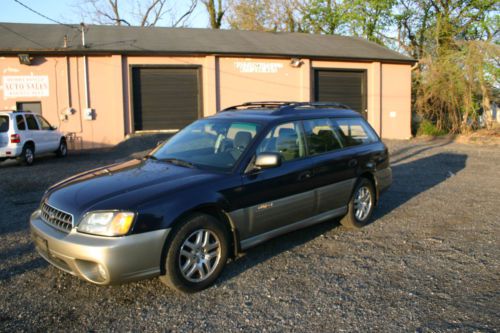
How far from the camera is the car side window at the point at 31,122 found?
43.3 feet

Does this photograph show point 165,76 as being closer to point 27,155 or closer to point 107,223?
point 27,155

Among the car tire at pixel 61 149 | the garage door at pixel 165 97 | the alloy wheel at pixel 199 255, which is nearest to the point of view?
the alloy wheel at pixel 199 255

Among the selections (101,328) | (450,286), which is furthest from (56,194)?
(450,286)

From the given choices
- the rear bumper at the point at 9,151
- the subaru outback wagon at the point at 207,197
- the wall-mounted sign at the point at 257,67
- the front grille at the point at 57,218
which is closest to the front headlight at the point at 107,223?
the subaru outback wagon at the point at 207,197

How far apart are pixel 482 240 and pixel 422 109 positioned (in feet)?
66.3

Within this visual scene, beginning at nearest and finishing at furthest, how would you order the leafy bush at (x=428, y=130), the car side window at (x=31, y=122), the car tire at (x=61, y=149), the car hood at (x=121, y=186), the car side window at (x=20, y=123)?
the car hood at (x=121, y=186)
the car side window at (x=20, y=123)
the car side window at (x=31, y=122)
the car tire at (x=61, y=149)
the leafy bush at (x=428, y=130)

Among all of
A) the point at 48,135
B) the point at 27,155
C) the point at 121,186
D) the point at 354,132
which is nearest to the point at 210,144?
the point at 121,186

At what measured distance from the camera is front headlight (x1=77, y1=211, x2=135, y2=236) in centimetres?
361

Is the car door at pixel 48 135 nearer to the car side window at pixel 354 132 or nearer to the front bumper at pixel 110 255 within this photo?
the car side window at pixel 354 132

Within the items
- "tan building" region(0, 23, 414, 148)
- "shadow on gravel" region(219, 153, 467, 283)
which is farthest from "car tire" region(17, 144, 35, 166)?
"shadow on gravel" region(219, 153, 467, 283)

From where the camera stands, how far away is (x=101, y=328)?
3408 mm

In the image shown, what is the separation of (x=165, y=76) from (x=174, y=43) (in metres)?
1.76

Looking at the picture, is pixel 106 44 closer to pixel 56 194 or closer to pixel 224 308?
pixel 56 194

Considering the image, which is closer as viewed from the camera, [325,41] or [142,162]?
[142,162]
